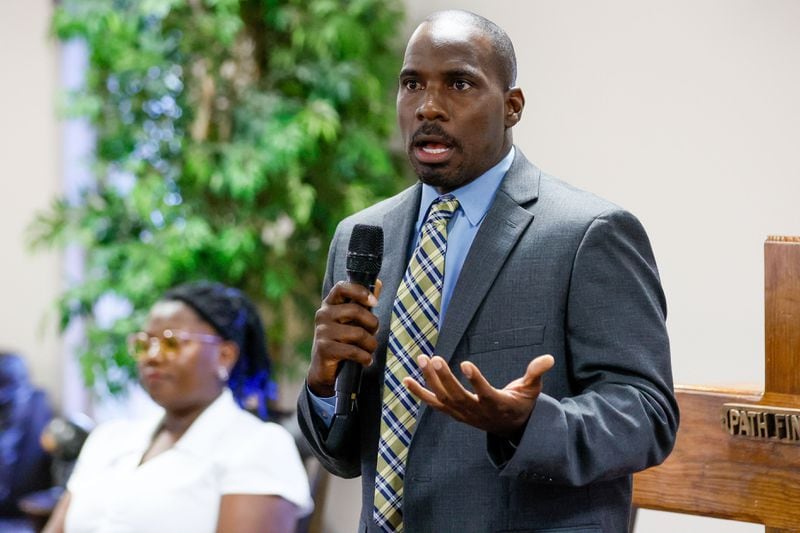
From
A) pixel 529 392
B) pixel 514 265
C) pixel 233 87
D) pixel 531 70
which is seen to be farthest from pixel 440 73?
pixel 233 87

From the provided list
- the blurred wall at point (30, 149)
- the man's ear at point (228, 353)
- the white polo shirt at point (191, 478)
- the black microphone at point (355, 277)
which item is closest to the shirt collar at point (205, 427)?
the white polo shirt at point (191, 478)

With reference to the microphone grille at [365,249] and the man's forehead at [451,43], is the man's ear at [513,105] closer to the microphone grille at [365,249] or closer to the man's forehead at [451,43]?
the man's forehead at [451,43]

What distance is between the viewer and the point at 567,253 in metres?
1.67

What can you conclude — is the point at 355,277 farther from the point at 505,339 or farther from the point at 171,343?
the point at 171,343

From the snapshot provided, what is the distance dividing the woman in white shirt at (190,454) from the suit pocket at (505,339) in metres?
1.49

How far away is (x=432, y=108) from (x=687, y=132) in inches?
81.3

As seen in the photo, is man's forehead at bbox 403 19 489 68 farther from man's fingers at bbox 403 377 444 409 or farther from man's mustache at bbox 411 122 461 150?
man's fingers at bbox 403 377 444 409

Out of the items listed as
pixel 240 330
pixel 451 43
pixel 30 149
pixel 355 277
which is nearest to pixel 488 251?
pixel 355 277

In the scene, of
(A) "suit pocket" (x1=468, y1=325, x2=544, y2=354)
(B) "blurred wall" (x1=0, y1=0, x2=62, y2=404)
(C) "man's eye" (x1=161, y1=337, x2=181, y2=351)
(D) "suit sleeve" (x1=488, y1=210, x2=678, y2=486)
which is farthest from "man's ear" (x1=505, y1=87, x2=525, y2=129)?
(B) "blurred wall" (x1=0, y1=0, x2=62, y2=404)

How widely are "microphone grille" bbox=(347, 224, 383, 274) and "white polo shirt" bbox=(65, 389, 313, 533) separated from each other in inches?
56.0

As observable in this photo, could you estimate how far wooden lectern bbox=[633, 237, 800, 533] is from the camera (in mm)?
1740

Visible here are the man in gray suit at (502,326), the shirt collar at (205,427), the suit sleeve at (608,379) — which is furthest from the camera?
the shirt collar at (205,427)

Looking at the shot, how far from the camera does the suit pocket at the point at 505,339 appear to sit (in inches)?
65.1

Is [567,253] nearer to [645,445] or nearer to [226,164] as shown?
[645,445]
